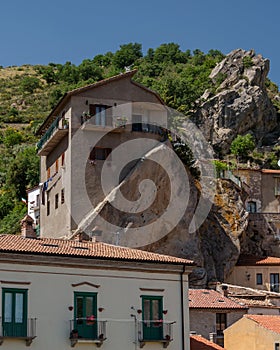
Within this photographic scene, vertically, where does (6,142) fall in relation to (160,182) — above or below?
above

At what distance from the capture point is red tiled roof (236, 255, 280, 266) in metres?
80.1

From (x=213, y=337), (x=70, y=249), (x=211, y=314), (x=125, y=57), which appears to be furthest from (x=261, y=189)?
(x=125, y=57)

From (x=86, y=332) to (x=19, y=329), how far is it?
3095 mm

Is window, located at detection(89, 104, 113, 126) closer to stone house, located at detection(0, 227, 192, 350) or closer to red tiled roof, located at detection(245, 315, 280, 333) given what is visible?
red tiled roof, located at detection(245, 315, 280, 333)

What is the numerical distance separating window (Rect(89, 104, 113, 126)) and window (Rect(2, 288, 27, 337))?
1399 inches

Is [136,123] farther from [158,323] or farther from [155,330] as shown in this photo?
[155,330]

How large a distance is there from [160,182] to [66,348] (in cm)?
3582

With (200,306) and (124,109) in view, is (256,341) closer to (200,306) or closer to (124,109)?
(200,306)

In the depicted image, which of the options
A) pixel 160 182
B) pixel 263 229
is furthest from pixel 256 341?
pixel 263 229

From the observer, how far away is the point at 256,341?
4534cm

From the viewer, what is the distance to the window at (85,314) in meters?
35.6

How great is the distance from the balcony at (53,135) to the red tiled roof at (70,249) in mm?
30355

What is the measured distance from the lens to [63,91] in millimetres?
161500

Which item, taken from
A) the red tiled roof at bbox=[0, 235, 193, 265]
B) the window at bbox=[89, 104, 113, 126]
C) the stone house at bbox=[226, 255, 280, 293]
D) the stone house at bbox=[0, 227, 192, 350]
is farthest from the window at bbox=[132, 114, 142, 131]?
the stone house at bbox=[0, 227, 192, 350]
